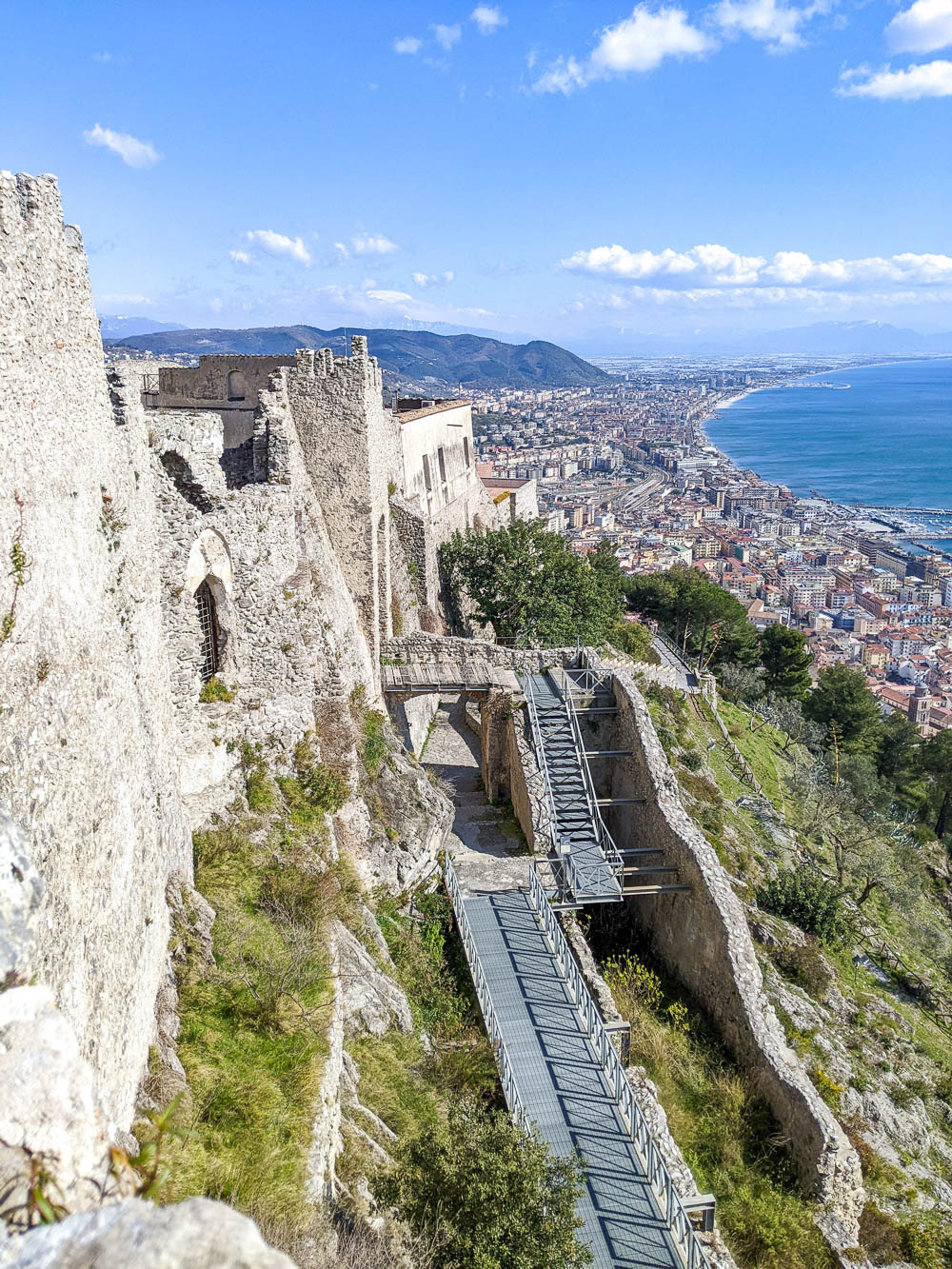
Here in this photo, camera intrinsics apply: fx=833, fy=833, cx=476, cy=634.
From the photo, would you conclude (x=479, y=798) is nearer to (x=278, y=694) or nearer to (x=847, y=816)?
(x=278, y=694)

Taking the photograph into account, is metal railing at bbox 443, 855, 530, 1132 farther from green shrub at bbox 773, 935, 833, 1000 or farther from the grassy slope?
green shrub at bbox 773, 935, 833, 1000

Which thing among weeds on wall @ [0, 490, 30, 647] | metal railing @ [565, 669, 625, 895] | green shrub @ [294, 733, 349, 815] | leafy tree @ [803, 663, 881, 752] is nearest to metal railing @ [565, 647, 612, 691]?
metal railing @ [565, 669, 625, 895]

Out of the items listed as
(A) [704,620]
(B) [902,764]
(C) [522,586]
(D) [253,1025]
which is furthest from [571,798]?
(A) [704,620]

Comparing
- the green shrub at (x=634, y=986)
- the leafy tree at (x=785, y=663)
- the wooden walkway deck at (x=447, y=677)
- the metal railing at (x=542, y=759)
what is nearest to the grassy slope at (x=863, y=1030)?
the green shrub at (x=634, y=986)

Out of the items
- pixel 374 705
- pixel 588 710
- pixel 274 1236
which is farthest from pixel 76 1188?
pixel 588 710

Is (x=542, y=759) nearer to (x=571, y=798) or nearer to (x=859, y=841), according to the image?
(x=571, y=798)

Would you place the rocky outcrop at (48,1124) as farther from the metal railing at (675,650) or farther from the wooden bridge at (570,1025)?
the metal railing at (675,650)

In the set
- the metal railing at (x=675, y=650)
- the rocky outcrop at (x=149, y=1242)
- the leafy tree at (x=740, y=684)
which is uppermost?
the rocky outcrop at (x=149, y=1242)
